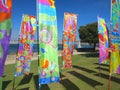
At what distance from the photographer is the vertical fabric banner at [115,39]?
9820 millimetres

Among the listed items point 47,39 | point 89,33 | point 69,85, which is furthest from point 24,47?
point 89,33

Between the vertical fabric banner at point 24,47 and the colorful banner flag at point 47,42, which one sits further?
the vertical fabric banner at point 24,47

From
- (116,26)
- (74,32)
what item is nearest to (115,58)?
(116,26)

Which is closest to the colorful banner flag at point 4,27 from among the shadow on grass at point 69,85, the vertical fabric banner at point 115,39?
the vertical fabric banner at point 115,39

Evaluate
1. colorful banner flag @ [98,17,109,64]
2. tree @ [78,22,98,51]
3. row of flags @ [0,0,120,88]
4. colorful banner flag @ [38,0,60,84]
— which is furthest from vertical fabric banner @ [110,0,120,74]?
tree @ [78,22,98,51]

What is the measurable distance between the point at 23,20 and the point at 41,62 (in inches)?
210

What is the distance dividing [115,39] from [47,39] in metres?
3.98

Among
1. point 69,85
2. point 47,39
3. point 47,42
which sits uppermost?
point 47,39

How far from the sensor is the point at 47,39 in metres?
8.59

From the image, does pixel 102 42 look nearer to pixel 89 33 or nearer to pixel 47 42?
pixel 47 42

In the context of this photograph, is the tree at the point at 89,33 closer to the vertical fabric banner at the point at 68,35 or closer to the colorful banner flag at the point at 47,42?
the vertical fabric banner at the point at 68,35

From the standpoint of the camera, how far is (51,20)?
878 centimetres

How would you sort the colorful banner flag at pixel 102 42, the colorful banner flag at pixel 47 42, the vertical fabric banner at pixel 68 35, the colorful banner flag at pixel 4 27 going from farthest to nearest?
the colorful banner flag at pixel 102 42 → the vertical fabric banner at pixel 68 35 → the colorful banner flag at pixel 47 42 → the colorful banner flag at pixel 4 27

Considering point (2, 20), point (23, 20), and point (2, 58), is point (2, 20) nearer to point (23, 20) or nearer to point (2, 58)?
point (2, 58)
